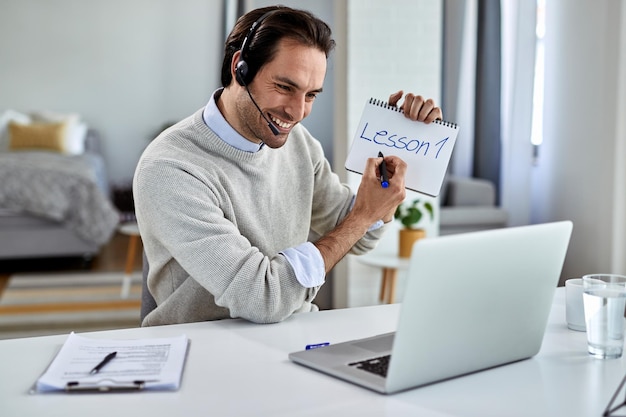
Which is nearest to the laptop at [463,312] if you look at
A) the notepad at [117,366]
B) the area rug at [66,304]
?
the notepad at [117,366]

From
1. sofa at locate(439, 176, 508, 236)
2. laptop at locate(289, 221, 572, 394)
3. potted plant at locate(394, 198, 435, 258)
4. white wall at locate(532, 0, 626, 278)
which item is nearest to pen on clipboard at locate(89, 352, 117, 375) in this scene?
laptop at locate(289, 221, 572, 394)

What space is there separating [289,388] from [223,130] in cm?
73

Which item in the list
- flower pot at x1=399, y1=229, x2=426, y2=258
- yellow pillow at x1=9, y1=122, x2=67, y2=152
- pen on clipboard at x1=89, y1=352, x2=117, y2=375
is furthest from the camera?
yellow pillow at x1=9, y1=122, x2=67, y2=152

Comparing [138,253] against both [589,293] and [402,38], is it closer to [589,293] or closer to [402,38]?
[402,38]

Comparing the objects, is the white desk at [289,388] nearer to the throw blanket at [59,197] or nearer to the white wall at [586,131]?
the white wall at [586,131]

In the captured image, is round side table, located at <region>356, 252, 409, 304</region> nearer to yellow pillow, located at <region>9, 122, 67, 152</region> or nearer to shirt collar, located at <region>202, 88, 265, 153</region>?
shirt collar, located at <region>202, 88, 265, 153</region>

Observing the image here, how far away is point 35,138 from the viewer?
6.73 meters

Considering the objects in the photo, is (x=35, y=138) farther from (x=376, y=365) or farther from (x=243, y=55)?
(x=376, y=365)

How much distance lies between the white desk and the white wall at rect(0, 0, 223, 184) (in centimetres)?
622

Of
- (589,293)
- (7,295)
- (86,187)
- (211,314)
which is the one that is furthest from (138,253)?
(589,293)

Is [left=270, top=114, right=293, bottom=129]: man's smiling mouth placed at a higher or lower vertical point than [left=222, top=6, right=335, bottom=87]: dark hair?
lower

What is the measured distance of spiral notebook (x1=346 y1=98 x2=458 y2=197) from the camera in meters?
1.51

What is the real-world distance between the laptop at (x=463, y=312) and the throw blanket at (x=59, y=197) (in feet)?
13.5

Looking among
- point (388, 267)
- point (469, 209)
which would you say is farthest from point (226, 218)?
point (469, 209)
